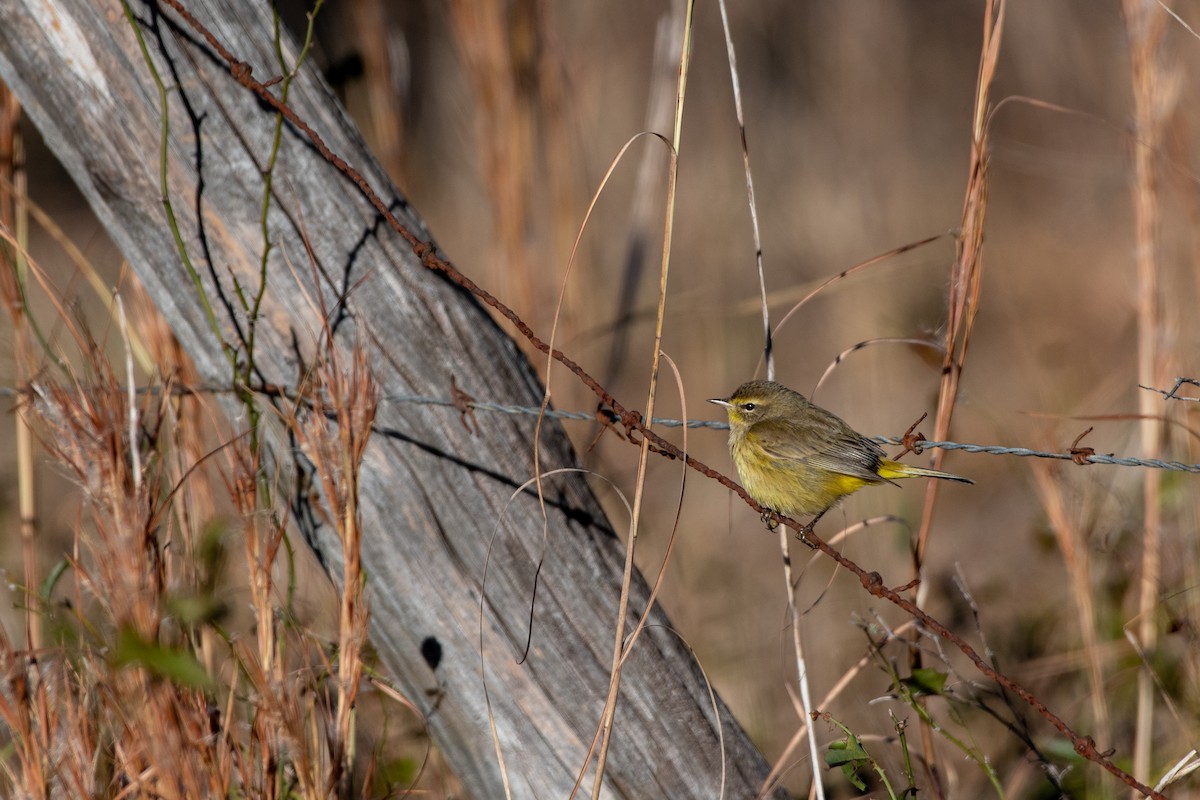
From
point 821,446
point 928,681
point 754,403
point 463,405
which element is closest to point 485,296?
point 463,405

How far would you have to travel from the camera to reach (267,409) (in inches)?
79.0

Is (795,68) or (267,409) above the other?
(795,68)

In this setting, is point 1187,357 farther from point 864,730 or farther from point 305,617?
point 305,617

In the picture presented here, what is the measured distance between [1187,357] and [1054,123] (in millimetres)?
6561

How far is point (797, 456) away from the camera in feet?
10.7

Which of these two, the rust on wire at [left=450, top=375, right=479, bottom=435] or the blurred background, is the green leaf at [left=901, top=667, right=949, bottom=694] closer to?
the blurred background

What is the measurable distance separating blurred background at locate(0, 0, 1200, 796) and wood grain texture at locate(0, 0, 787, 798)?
212mm

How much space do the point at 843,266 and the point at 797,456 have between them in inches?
178

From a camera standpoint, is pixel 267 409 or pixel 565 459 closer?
pixel 267 409

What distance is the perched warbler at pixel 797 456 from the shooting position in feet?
10.6

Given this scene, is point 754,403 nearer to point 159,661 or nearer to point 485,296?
point 485,296

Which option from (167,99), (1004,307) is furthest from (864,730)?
(1004,307)

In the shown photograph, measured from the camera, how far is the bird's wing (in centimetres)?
320

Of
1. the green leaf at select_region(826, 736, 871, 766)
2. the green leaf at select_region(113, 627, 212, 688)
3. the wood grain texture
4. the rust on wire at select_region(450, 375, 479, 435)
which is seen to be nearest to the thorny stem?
the wood grain texture
